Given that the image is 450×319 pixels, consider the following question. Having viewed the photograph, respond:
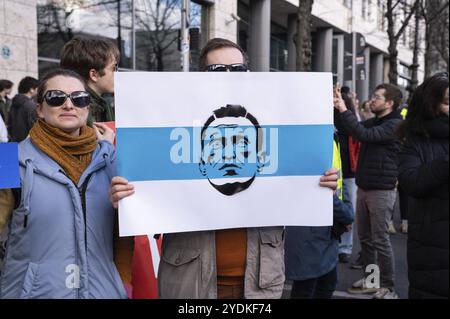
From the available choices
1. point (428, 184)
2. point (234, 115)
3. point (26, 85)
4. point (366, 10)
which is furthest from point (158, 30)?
point (366, 10)

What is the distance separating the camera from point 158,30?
14.1 meters

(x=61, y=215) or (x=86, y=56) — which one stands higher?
(x=86, y=56)

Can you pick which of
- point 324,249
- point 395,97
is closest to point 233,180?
point 324,249

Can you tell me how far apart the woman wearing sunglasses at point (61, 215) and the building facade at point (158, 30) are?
716cm

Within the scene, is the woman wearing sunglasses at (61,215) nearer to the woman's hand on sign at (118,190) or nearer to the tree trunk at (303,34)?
the woman's hand on sign at (118,190)

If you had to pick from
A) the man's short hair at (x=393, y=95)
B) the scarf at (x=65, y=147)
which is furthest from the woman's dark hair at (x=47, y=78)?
the man's short hair at (x=393, y=95)

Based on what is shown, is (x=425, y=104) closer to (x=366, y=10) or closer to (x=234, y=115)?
(x=234, y=115)

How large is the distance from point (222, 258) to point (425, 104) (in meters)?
1.23

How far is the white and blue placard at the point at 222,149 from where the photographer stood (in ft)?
7.36

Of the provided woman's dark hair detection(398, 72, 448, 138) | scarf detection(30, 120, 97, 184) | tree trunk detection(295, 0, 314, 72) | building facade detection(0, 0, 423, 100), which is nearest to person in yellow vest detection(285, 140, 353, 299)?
woman's dark hair detection(398, 72, 448, 138)

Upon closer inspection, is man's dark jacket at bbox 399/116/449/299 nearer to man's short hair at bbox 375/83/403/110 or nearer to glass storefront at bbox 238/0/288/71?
man's short hair at bbox 375/83/403/110

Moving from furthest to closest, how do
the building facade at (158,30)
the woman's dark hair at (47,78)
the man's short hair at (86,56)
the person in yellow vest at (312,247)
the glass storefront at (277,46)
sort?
the glass storefront at (277,46)
the building facade at (158,30)
the person in yellow vest at (312,247)
the man's short hair at (86,56)
the woman's dark hair at (47,78)

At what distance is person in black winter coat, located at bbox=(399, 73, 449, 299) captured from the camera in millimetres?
2336
